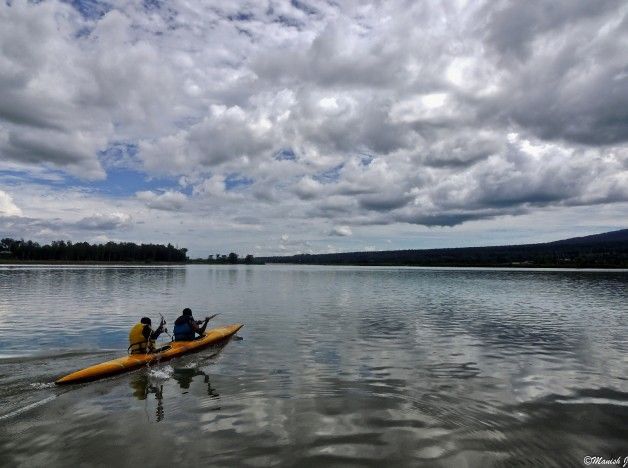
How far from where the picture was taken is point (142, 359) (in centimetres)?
1755

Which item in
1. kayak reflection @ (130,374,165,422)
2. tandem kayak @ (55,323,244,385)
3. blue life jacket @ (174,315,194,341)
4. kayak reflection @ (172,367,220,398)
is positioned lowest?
kayak reflection @ (172,367,220,398)

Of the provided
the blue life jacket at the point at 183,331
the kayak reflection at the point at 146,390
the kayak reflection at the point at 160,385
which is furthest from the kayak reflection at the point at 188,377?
the blue life jacket at the point at 183,331

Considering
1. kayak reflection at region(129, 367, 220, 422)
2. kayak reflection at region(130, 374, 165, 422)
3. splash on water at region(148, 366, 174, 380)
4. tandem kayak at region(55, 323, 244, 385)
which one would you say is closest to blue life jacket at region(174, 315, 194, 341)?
tandem kayak at region(55, 323, 244, 385)

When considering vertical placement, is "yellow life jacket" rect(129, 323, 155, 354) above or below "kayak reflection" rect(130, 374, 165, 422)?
above

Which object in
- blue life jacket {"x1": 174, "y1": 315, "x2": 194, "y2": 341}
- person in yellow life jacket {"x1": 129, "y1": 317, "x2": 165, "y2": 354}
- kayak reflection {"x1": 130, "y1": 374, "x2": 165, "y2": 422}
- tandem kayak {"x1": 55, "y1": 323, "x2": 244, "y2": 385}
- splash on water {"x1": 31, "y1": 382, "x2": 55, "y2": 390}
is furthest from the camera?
blue life jacket {"x1": 174, "y1": 315, "x2": 194, "y2": 341}

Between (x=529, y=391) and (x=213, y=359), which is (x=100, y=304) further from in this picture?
(x=529, y=391)

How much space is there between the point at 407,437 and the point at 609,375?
36.0 ft

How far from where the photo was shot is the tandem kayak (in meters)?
15.1

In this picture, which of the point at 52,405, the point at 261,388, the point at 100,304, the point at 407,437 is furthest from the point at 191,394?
the point at 100,304

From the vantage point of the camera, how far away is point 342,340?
23703 millimetres

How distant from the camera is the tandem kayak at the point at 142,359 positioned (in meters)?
15.1

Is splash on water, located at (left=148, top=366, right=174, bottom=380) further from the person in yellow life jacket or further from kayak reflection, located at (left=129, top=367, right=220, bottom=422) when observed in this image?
the person in yellow life jacket

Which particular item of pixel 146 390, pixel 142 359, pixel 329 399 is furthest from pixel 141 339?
pixel 329 399

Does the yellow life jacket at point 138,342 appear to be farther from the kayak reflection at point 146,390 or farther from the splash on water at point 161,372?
the kayak reflection at point 146,390
